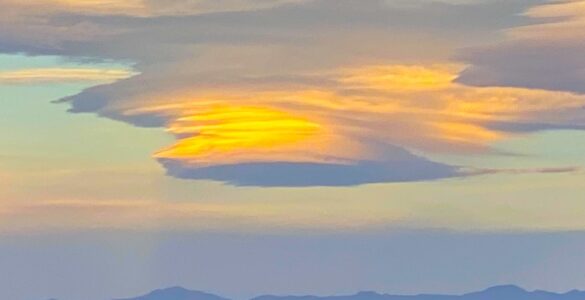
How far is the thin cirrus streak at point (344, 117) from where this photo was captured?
3.99 m

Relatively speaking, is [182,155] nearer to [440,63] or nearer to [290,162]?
[290,162]

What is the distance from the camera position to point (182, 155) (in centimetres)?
398

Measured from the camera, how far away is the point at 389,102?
13.2ft

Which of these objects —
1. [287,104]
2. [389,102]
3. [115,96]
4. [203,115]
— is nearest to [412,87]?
[389,102]

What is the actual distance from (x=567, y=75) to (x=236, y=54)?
1.13 metres

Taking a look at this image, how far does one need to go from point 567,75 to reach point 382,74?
2.12 ft

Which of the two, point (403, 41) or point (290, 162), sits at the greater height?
point (403, 41)

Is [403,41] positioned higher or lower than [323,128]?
higher

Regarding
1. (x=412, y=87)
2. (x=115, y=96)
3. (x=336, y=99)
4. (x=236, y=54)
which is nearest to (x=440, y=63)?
(x=412, y=87)

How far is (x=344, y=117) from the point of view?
13.2 feet

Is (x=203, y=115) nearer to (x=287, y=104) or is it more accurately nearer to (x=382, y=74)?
(x=287, y=104)

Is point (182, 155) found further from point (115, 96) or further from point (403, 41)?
point (403, 41)

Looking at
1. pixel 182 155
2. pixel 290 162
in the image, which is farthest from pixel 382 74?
pixel 182 155

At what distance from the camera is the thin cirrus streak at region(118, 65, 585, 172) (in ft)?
13.1
